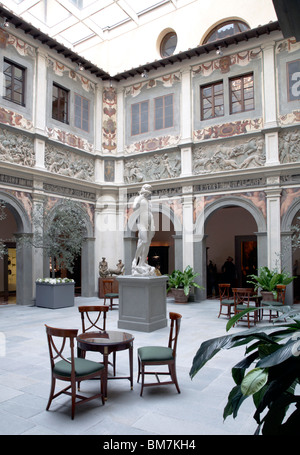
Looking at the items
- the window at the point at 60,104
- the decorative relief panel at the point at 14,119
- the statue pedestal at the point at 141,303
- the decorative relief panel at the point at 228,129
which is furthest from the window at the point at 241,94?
the statue pedestal at the point at 141,303

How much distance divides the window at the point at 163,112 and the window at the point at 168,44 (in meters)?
2.35

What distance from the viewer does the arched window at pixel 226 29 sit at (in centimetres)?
1382

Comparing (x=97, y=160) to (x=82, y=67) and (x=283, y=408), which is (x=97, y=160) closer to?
(x=82, y=67)

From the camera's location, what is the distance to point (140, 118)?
594 inches

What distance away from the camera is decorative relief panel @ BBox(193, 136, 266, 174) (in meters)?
12.5

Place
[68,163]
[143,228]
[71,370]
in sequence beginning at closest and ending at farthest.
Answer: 1. [71,370]
2. [143,228]
3. [68,163]

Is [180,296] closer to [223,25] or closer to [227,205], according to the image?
[227,205]

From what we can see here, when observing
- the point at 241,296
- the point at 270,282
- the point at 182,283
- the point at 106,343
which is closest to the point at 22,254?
the point at 182,283

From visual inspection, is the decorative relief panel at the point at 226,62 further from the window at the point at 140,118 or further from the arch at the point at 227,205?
the arch at the point at 227,205

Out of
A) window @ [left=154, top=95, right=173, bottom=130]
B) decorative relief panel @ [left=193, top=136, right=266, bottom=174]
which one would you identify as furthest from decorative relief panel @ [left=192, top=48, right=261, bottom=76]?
decorative relief panel @ [left=193, top=136, right=266, bottom=174]

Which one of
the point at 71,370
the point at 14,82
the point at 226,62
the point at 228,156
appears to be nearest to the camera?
the point at 71,370

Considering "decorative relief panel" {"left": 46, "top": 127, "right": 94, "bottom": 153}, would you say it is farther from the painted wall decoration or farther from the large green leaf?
the large green leaf

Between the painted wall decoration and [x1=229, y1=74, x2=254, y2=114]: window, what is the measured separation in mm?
5040

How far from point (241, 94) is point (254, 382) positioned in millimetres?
13184
